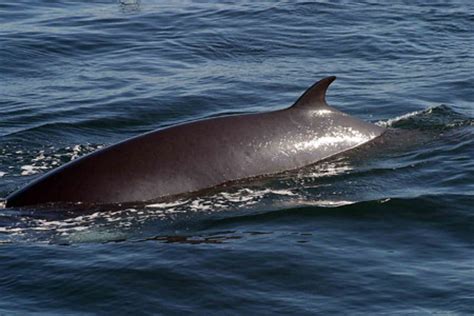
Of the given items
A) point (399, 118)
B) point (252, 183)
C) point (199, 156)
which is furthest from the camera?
point (399, 118)

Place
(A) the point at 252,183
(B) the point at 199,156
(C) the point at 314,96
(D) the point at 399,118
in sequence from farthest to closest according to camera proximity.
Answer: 1. (D) the point at 399,118
2. (C) the point at 314,96
3. (A) the point at 252,183
4. (B) the point at 199,156

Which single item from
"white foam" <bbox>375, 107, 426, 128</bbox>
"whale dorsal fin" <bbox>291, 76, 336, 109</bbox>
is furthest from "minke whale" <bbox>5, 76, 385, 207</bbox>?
"white foam" <bbox>375, 107, 426, 128</bbox>

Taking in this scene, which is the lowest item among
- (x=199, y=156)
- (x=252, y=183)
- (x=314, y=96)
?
(x=252, y=183)

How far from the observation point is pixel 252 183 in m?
11.6

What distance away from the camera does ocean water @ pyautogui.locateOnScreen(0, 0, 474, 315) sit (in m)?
9.12

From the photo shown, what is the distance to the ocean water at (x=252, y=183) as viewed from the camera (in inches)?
359

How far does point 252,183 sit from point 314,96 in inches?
45.1

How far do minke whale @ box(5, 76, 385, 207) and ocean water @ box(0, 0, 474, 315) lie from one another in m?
0.17

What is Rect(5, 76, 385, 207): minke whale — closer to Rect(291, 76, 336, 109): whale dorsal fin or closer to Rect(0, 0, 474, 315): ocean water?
Rect(291, 76, 336, 109): whale dorsal fin

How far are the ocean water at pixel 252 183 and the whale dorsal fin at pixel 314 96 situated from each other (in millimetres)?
557

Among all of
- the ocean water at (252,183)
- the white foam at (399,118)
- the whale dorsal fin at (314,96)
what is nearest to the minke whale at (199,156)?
the whale dorsal fin at (314,96)

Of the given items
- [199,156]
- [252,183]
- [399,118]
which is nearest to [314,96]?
[252,183]

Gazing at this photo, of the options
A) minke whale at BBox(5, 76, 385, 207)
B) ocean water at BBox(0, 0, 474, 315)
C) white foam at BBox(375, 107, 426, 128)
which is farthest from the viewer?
white foam at BBox(375, 107, 426, 128)

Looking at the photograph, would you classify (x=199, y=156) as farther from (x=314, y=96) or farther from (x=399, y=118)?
(x=399, y=118)
